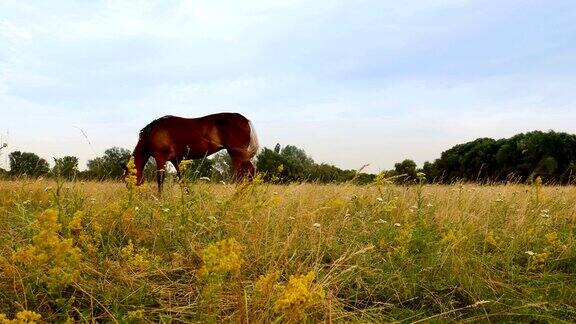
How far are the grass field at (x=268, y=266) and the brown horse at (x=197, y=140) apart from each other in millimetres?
5995

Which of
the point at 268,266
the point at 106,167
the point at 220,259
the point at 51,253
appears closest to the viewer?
the point at 220,259

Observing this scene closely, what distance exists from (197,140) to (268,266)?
7982mm

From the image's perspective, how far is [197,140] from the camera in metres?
11.0

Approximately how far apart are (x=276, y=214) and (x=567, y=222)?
11.3 ft

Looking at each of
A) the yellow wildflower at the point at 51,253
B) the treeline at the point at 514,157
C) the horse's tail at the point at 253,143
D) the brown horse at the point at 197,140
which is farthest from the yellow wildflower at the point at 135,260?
the treeline at the point at 514,157

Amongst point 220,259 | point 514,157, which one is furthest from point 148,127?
point 514,157

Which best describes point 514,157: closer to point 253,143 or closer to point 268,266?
point 253,143

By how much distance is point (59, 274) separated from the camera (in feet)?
7.68

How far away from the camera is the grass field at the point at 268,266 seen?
2.37m

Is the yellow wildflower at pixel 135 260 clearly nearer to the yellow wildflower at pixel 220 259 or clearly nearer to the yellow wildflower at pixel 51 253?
the yellow wildflower at pixel 51 253

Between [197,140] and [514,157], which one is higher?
[197,140]

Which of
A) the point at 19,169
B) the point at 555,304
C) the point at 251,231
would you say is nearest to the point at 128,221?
the point at 251,231

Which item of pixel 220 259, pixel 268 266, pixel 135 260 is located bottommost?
pixel 268 266

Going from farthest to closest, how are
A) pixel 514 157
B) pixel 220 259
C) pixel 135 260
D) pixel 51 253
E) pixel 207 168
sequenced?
pixel 514 157
pixel 207 168
pixel 135 260
pixel 51 253
pixel 220 259
